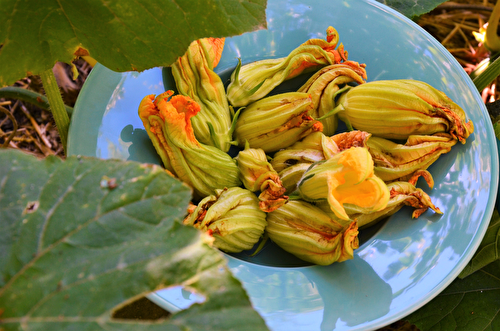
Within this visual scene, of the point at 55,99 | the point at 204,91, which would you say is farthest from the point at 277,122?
the point at 55,99

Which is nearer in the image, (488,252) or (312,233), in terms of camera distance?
(312,233)

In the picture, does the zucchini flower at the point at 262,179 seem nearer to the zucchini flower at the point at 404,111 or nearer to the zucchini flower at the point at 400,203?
the zucchini flower at the point at 400,203

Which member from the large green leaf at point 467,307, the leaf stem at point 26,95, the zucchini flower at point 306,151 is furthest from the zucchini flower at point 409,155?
the leaf stem at point 26,95

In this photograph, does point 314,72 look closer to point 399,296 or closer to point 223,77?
point 223,77

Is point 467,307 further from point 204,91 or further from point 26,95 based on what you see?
point 26,95

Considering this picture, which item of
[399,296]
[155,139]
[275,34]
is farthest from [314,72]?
[399,296]

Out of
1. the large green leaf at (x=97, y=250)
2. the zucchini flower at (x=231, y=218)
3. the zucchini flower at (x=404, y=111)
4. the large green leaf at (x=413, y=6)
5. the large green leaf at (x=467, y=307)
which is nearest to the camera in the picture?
the large green leaf at (x=97, y=250)

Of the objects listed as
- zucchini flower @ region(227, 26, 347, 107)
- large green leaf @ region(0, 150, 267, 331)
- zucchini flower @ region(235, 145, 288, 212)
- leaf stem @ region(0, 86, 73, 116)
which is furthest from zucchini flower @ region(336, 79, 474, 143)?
leaf stem @ region(0, 86, 73, 116)
